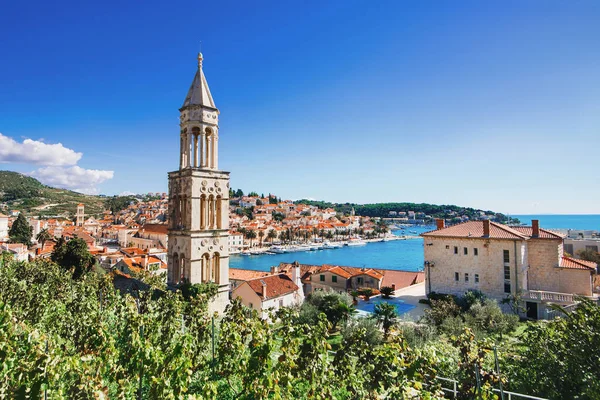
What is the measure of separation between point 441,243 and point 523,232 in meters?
5.90

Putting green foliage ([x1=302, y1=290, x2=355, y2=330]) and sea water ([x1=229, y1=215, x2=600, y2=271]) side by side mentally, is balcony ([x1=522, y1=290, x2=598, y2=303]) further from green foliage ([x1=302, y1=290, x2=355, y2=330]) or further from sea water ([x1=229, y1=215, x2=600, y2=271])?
sea water ([x1=229, y1=215, x2=600, y2=271])

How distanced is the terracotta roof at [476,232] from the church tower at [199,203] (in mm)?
17349

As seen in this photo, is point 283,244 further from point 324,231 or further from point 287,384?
point 287,384

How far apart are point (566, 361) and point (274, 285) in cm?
2188

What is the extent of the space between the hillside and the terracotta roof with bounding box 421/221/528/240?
143532 millimetres

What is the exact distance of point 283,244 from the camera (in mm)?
120750

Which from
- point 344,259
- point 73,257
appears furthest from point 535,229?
point 344,259

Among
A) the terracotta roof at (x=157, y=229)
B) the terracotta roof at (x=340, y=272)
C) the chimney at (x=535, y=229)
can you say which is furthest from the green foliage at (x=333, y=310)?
the terracotta roof at (x=157, y=229)

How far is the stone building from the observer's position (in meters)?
22.4

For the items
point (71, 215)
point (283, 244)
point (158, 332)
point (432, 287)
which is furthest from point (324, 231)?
point (158, 332)

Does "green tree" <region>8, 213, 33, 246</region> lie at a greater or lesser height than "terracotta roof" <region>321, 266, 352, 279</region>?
greater

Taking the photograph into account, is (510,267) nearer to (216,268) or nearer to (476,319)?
(476,319)

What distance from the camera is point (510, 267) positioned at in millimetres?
23344

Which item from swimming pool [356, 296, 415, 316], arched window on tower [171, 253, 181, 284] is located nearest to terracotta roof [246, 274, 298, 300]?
swimming pool [356, 296, 415, 316]
